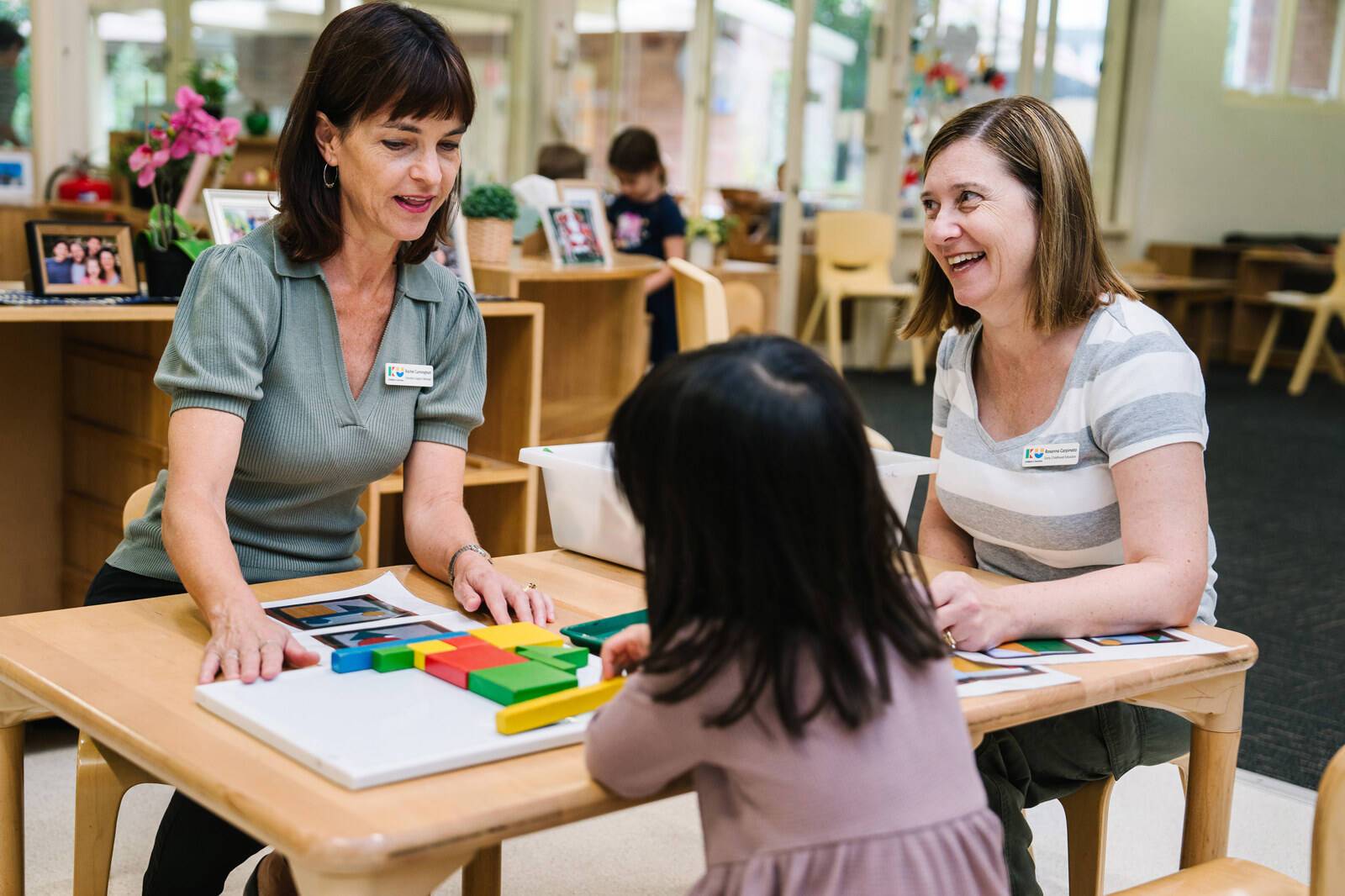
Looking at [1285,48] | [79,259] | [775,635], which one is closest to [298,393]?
[775,635]

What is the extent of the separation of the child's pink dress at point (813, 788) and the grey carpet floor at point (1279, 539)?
0.24m

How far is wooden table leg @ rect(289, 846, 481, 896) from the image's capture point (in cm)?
94

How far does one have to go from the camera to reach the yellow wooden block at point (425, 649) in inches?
50.1

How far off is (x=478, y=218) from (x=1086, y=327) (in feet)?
7.28

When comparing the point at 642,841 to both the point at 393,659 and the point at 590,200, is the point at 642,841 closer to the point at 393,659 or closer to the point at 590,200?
the point at 393,659

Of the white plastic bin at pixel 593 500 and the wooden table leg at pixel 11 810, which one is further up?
the white plastic bin at pixel 593 500

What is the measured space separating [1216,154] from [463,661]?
38.4ft

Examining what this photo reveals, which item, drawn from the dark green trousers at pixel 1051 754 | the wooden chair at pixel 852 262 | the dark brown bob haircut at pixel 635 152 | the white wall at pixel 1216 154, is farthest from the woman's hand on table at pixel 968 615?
the white wall at pixel 1216 154

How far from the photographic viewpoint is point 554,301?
4.36m

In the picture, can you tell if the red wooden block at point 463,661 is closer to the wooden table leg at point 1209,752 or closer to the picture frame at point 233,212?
the wooden table leg at point 1209,752

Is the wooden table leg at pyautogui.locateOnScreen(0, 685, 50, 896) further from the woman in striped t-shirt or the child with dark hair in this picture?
the child with dark hair

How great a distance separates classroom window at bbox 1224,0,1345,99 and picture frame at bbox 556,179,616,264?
8928 mm

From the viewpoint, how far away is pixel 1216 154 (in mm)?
11648

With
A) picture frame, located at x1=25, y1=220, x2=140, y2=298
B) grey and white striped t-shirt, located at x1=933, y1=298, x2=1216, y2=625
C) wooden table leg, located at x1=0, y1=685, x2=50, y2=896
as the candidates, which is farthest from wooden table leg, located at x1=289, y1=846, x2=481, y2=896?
picture frame, located at x1=25, y1=220, x2=140, y2=298
